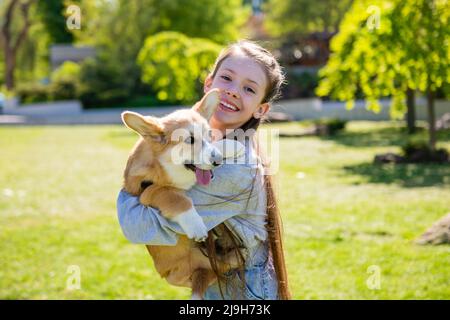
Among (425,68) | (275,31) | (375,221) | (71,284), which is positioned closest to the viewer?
(71,284)

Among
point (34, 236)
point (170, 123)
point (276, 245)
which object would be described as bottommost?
point (34, 236)

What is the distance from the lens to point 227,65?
3162 mm

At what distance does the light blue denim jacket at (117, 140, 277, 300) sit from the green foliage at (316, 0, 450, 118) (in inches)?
314

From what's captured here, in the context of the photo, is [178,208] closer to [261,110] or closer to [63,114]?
[261,110]

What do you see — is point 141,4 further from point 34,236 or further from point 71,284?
point 71,284

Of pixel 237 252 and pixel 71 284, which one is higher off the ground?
pixel 237 252

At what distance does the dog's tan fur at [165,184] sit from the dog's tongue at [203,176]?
4.4 inches

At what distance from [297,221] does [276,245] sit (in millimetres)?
5318

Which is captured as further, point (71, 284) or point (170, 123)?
point (71, 284)

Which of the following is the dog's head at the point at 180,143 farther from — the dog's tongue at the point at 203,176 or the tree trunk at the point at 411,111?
the tree trunk at the point at 411,111

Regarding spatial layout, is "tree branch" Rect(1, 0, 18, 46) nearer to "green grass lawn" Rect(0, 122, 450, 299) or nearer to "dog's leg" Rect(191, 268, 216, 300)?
"green grass lawn" Rect(0, 122, 450, 299)

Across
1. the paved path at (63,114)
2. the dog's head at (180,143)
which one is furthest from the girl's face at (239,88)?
the paved path at (63,114)

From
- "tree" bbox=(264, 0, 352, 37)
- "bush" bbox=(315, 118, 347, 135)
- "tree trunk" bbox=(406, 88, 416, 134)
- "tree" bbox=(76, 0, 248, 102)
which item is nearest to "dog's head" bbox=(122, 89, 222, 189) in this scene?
"tree trunk" bbox=(406, 88, 416, 134)

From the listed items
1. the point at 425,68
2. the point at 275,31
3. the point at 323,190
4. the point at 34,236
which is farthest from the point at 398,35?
the point at 275,31
